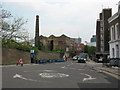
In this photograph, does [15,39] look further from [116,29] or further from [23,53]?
[116,29]

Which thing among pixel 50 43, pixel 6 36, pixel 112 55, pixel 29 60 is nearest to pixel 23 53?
pixel 29 60

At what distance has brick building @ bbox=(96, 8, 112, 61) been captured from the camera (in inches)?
2133

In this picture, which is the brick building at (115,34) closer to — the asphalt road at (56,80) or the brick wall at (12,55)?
the asphalt road at (56,80)

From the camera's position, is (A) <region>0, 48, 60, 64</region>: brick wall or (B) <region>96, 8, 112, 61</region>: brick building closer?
(A) <region>0, 48, 60, 64</region>: brick wall

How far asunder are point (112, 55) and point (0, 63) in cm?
1857

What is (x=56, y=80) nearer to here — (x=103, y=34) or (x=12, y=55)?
(x=12, y=55)

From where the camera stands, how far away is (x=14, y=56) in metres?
30.4

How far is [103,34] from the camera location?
186ft

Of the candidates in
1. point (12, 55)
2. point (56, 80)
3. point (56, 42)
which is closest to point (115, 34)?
point (56, 80)

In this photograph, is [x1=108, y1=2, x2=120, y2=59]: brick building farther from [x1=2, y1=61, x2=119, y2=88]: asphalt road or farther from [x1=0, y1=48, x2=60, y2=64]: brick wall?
[x1=0, y1=48, x2=60, y2=64]: brick wall

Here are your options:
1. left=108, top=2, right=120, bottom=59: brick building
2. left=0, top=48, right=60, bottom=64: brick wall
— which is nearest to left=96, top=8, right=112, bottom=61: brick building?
left=108, top=2, right=120, bottom=59: brick building

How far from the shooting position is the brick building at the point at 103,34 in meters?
54.2

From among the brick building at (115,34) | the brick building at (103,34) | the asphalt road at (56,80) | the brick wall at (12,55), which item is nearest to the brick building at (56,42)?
the brick building at (103,34)

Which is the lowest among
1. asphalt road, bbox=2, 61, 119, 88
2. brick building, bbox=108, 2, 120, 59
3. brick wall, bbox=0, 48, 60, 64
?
asphalt road, bbox=2, 61, 119, 88
